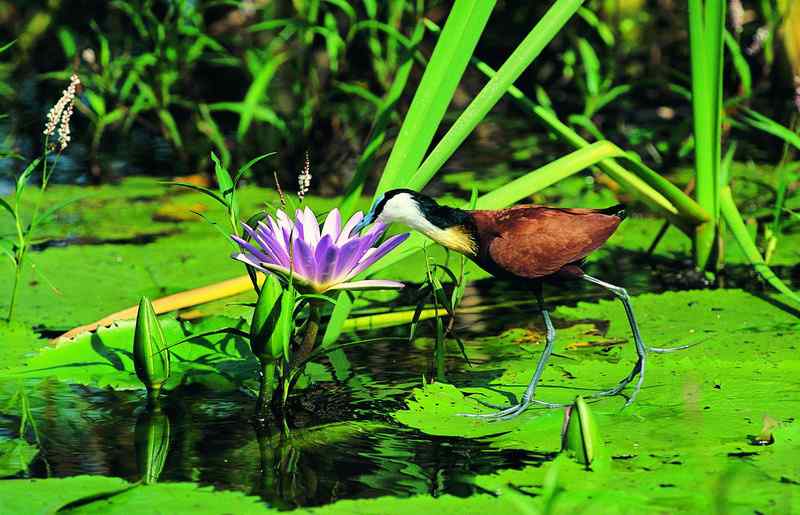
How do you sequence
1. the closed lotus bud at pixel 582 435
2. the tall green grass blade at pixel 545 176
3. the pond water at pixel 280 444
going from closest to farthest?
the closed lotus bud at pixel 582 435, the pond water at pixel 280 444, the tall green grass blade at pixel 545 176

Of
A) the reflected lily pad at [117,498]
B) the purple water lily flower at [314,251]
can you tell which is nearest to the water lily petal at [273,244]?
the purple water lily flower at [314,251]

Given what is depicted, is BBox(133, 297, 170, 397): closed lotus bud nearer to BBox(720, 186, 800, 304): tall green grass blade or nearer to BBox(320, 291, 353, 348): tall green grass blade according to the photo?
BBox(320, 291, 353, 348): tall green grass blade

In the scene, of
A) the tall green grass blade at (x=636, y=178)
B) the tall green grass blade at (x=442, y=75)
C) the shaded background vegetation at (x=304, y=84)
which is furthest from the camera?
the shaded background vegetation at (x=304, y=84)

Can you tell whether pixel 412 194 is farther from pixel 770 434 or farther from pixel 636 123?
pixel 636 123

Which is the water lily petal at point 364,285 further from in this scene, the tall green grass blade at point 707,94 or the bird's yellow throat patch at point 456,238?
the tall green grass blade at point 707,94

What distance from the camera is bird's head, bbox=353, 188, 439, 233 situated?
9.02 ft

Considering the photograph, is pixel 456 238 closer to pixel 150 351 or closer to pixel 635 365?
pixel 635 365

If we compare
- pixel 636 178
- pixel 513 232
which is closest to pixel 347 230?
pixel 513 232

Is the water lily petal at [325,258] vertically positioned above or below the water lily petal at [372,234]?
below

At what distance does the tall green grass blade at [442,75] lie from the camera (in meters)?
3.11

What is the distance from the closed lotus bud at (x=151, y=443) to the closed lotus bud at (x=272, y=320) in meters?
0.29

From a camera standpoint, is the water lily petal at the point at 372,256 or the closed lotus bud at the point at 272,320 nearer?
the closed lotus bud at the point at 272,320

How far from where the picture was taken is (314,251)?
9.00ft

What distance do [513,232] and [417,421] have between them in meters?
0.48
